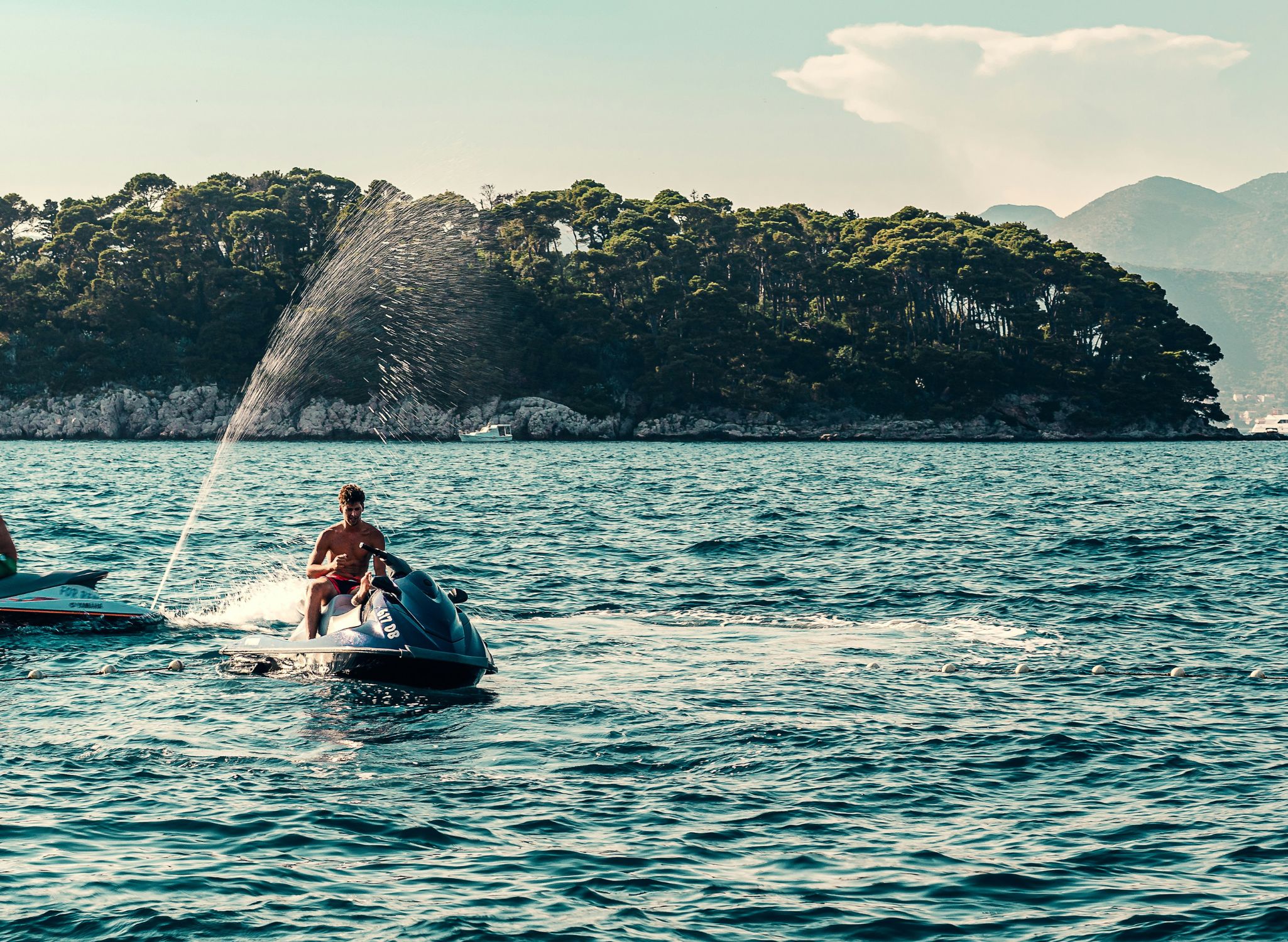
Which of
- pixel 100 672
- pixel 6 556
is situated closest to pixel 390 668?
pixel 100 672

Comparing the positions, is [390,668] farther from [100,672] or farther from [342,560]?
[100,672]

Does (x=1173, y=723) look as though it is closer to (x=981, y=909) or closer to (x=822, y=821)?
(x=822, y=821)

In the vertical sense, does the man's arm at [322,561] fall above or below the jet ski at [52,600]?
above

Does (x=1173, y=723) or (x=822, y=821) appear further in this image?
(x=1173, y=723)

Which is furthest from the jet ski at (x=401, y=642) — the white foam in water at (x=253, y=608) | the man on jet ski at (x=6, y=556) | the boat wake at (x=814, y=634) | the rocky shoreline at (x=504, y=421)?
the rocky shoreline at (x=504, y=421)

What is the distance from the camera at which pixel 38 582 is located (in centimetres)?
1856

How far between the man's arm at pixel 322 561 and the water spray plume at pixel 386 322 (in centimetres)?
11159

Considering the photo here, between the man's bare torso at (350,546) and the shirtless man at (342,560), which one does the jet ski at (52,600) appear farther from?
the man's bare torso at (350,546)

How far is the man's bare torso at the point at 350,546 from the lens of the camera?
16016mm

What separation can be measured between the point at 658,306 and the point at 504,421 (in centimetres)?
2203

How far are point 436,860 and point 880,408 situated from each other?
138713 millimetres

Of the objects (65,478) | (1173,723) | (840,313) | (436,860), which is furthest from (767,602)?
(840,313)

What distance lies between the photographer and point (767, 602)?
22188mm

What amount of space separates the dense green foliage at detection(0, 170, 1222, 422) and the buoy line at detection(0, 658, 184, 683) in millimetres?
124784
